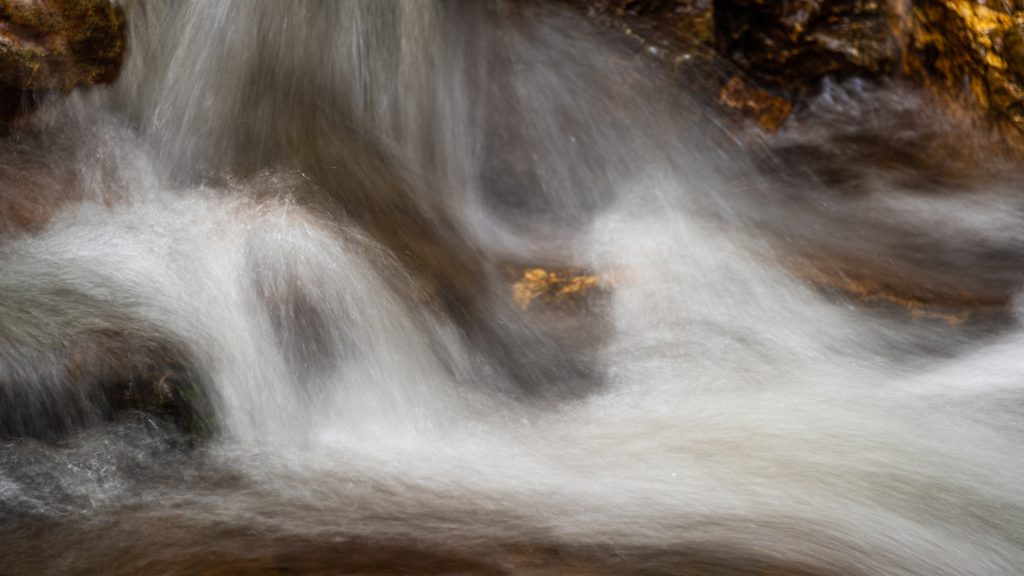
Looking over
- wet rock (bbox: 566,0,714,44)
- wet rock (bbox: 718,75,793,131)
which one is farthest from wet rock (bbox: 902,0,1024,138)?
wet rock (bbox: 566,0,714,44)

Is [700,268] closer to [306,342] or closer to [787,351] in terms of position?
[787,351]

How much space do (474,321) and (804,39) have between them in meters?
2.48

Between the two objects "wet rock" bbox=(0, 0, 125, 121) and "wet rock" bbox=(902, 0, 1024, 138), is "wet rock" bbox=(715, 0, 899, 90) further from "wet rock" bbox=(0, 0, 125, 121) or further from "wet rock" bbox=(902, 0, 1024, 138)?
"wet rock" bbox=(0, 0, 125, 121)

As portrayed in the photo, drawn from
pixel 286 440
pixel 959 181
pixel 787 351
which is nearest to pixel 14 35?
pixel 286 440

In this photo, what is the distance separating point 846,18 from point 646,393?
252 centimetres

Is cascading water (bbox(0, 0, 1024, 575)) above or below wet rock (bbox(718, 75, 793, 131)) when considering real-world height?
below

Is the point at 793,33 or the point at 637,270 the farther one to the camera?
the point at 793,33

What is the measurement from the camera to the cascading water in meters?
2.90

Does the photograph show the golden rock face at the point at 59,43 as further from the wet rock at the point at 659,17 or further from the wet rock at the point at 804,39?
the wet rock at the point at 804,39

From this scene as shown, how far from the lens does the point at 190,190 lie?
14.3 feet

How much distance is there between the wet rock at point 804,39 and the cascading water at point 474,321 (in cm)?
18

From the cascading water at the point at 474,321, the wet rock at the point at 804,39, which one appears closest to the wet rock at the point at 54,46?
the cascading water at the point at 474,321

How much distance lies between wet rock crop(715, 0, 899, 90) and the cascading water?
0.18m

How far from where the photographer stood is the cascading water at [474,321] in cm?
290
